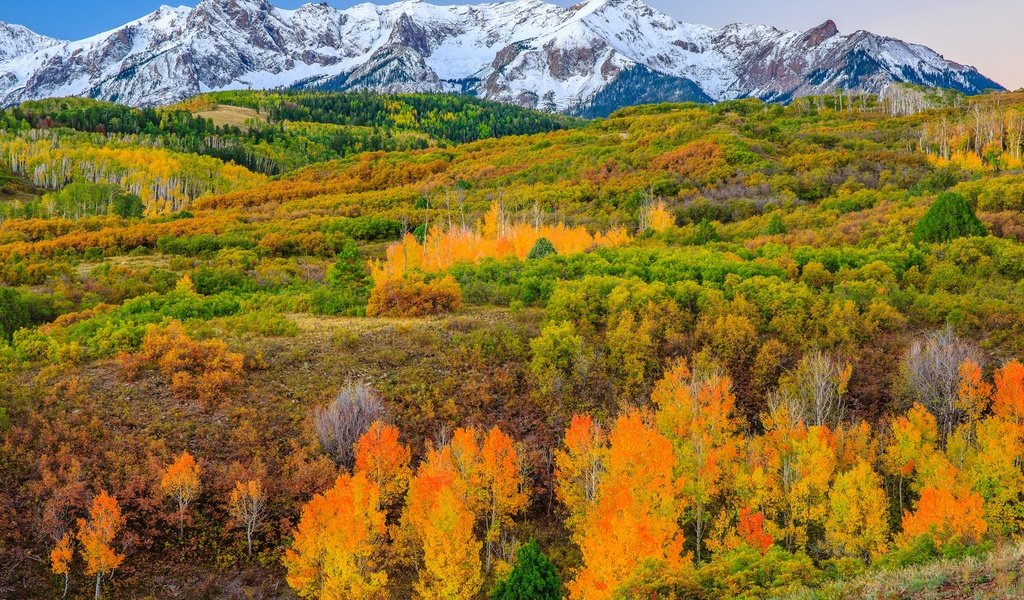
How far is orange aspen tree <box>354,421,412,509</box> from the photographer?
26672mm

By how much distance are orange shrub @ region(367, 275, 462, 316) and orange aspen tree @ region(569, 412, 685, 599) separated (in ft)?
57.8

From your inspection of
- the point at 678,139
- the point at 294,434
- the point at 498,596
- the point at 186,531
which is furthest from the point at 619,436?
the point at 678,139

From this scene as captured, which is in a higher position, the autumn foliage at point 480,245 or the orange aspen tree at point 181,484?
the autumn foliage at point 480,245

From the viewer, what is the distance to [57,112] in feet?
593

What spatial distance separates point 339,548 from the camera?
74.0 feet

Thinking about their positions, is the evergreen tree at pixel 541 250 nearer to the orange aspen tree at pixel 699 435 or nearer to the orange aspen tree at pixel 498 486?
the orange aspen tree at pixel 699 435

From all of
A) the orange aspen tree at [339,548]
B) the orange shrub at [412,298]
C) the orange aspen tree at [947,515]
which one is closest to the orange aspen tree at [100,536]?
the orange aspen tree at [339,548]

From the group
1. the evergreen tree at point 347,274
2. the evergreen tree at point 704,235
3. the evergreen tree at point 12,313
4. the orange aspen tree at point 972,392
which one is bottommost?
the orange aspen tree at point 972,392

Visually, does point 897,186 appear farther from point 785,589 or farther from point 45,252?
point 45,252

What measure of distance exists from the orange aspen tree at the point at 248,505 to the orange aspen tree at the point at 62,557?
4880 mm

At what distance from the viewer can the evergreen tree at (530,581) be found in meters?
21.8

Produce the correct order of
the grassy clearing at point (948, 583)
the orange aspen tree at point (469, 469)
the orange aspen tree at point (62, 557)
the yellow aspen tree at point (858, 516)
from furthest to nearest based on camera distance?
the orange aspen tree at point (469, 469) → the yellow aspen tree at point (858, 516) → the orange aspen tree at point (62, 557) → the grassy clearing at point (948, 583)

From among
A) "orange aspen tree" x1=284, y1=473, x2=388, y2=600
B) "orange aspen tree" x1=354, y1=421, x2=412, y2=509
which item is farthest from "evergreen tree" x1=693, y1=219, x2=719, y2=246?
"orange aspen tree" x1=284, y1=473, x2=388, y2=600

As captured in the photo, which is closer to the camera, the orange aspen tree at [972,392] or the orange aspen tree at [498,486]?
the orange aspen tree at [498,486]
